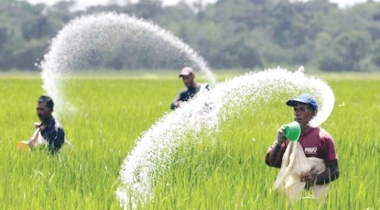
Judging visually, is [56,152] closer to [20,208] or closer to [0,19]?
[20,208]

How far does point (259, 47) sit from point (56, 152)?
6887cm

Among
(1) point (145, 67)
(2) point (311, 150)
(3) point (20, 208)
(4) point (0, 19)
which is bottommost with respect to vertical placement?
(3) point (20, 208)

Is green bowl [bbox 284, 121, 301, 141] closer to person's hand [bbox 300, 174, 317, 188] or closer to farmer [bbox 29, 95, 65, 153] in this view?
person's hand [bbox 300, 174, 317, 188]

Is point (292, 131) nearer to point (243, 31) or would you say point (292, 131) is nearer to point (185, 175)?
point (185, 175)

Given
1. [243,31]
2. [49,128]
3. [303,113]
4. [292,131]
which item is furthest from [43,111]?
[243,31]

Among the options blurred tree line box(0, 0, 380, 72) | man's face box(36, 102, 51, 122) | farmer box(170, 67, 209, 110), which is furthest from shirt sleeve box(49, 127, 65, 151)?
blurred tree line box(0, 0, 380, 72)

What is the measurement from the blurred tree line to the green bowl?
175ft

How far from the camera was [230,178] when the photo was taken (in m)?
4.96

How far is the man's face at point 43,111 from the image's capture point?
18.6 ft

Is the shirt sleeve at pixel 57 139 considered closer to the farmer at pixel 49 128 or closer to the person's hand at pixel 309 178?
the farmer at pixel 49 128

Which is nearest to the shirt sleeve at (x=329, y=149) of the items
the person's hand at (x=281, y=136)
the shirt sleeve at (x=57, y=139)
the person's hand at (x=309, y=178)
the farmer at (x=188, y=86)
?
the person's hand at (x=309, y=178)

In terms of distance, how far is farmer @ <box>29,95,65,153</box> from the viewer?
5660 millimetres

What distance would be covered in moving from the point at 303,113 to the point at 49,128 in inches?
93.5

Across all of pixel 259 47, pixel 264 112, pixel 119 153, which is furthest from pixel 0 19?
pixel 119 153
